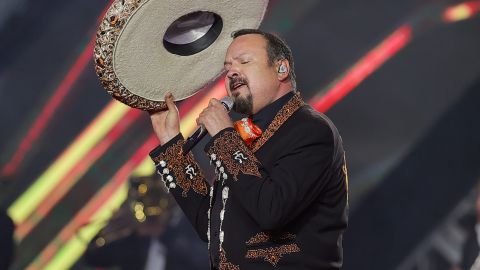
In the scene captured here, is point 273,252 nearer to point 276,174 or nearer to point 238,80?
point 276,174

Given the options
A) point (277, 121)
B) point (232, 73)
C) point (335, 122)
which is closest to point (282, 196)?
point (277, 121)

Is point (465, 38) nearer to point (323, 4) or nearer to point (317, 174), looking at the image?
point (323, 4)

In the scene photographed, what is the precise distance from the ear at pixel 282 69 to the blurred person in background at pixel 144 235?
7.04ft

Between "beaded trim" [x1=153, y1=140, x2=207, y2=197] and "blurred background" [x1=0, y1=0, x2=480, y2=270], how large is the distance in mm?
1842

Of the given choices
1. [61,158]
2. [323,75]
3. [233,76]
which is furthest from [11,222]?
[233,76]

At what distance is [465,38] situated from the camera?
4.66 m

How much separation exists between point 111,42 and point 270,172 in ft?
1.70

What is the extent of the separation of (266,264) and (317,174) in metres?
0.26

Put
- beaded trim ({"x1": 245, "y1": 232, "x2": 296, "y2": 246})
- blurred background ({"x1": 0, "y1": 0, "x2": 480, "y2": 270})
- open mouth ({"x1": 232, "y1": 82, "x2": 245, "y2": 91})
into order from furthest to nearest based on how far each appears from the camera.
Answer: blurred background ({"x1": 0, "y1": 0, "x2": 480, "y2": 270}), open mouth ({"x1": 232, "y1": 82, "x2": 245, "y2": 91}), beaded trim ({"x1": 245, "y1": 232, "x2": 296, "y2": 246})

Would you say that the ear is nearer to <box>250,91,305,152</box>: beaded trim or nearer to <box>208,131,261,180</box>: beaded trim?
<box>250,91,305,152</box>: beaded trim

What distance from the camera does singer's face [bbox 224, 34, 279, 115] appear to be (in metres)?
1.83

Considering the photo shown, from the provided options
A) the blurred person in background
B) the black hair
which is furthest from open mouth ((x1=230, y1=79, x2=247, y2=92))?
the blurred person in background

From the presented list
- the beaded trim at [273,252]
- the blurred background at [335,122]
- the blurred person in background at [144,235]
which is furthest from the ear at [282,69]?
the blurred person in background at [144,235]

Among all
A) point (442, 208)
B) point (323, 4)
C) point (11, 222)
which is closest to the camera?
point (11, 222)
